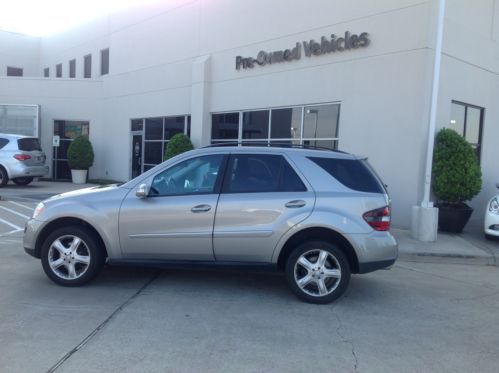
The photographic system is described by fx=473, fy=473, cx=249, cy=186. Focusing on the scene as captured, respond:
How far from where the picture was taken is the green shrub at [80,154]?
1983 centimetres

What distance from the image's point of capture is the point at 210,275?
6.50 meters

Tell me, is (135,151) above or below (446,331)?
above

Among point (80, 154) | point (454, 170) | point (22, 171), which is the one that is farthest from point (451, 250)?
point (80, 154)

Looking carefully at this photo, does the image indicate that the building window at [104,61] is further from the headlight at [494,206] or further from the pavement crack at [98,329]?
the pavement crack at [98,329]

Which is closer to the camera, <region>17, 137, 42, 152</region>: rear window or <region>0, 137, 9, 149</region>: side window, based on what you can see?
<region>0, 137, 9, 149</region>: side window

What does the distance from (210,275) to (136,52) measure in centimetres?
1522

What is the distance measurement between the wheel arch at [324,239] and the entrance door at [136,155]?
48.5 ft

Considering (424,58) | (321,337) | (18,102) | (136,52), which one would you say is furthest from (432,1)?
(18,102)

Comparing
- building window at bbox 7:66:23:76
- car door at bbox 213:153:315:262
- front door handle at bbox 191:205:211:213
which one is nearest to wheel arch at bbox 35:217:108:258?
front door handle at bbox 191:205:211:213

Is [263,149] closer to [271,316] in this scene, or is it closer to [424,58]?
[271,316]

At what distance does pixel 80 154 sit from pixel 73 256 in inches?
598

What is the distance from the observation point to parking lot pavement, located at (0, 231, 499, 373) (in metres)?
3.93

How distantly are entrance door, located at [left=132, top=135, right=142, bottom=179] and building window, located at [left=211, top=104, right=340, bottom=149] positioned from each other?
4686 millimetres

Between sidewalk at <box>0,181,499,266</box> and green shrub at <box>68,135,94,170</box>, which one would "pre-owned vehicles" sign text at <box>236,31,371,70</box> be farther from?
green shrub at <box>68,135,94,170</box>
